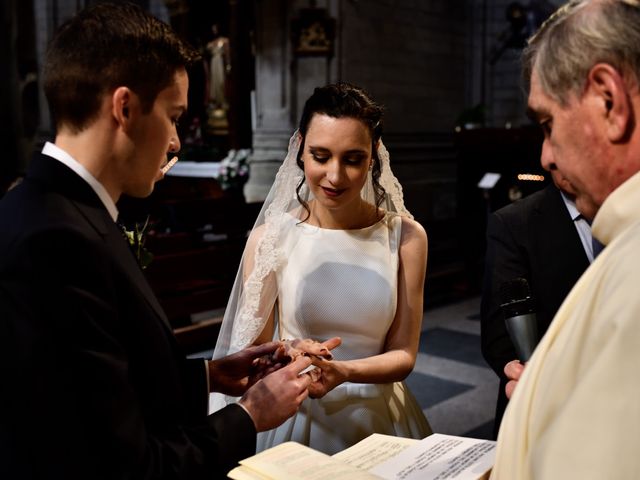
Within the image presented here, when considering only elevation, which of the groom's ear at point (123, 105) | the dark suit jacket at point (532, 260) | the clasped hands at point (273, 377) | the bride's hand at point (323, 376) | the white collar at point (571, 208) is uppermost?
the groom's ear at point (123, 105)

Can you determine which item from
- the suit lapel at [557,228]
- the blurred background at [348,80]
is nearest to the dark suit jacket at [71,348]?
the suit lapel at [557,228]

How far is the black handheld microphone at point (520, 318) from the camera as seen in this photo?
141cm

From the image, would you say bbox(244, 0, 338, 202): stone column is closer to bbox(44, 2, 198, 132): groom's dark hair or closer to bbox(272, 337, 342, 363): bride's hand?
bbox(272, 337, 342, 363): bride's hand

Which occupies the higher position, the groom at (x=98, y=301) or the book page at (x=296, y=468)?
the groom at (x=98, y=301)

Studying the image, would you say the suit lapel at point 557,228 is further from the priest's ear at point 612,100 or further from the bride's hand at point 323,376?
the priest's ear at point 612,100

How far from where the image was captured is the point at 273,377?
1555 mm

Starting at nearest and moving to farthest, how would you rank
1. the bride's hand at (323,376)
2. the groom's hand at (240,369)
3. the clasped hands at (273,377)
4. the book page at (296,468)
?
the book page at (296,468) → the clasped hands at (273,377) → the groom's hand at (240,369) → the bride's hand at (323,376)

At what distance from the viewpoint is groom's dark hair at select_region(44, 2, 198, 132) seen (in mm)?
1221

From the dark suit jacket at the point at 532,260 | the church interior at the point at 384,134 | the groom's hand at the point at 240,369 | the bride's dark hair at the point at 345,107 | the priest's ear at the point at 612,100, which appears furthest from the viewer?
the church interior at the point at 384,134

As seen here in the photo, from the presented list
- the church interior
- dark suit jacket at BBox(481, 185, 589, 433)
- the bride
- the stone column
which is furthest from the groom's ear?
the stone column

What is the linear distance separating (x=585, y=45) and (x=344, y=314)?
1.38m

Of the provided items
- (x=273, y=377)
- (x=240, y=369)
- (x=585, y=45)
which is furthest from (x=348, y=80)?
(x=585, y=45)

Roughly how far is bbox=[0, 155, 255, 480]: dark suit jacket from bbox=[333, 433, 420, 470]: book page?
0.33 m

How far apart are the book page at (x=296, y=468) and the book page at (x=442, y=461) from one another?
0.11m
